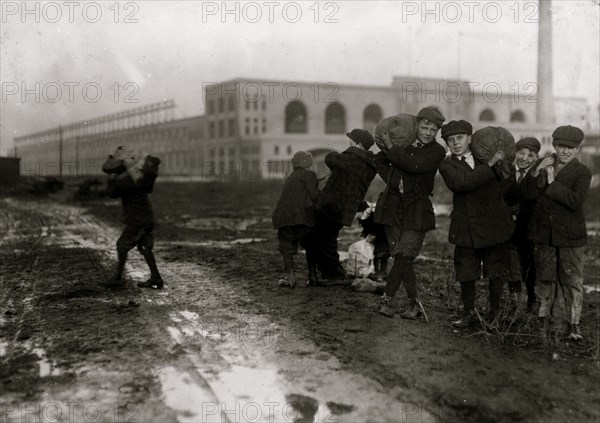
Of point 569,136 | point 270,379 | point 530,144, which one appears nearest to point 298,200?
point 530,144

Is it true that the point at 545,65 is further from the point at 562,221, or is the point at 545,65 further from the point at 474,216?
the point at 474,216

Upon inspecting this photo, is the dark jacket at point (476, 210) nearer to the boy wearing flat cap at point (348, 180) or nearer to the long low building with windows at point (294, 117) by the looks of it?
the boy wearing flat cap at point (348, 180)

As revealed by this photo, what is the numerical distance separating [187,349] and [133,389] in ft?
2.56

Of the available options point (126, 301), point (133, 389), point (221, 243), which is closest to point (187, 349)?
point (133, 389)

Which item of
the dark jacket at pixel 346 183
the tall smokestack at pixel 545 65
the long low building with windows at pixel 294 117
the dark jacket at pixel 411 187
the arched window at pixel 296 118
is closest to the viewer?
the dark jacket at pixel 411 187

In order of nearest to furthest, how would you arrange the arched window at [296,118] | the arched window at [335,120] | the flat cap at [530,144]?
1. the flat cap at [530,144]
2. the arched window at [296,118]
3. the arched window at [335,120]

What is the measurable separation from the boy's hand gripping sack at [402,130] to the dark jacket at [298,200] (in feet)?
4.49

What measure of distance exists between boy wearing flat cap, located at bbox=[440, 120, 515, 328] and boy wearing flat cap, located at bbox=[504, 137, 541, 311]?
0.38 metres

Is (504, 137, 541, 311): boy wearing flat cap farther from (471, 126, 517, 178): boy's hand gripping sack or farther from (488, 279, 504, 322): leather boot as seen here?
(471, 126, 517, 178): boy's hand gripping sack

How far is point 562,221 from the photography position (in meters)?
4.72

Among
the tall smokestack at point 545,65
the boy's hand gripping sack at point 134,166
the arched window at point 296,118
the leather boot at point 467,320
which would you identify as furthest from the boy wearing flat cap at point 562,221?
the arched window at point 296,118

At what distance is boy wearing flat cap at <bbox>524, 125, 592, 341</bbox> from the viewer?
4.65 metres

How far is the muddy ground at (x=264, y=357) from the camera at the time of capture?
3.47 metres

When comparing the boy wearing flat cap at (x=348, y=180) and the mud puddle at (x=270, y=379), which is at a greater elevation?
the boy wearing flat cap at (x=348, y=180)
